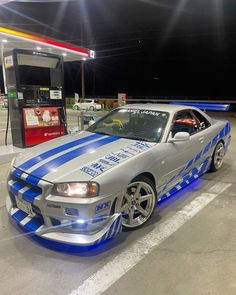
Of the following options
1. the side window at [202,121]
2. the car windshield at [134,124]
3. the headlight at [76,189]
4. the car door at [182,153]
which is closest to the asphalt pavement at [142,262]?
the car door at [182,153]

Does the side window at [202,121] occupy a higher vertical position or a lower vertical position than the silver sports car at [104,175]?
higher

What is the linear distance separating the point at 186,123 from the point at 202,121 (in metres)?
0.46

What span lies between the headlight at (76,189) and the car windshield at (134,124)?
1.28 metres

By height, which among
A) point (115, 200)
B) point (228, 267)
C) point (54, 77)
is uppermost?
point (54, 77)

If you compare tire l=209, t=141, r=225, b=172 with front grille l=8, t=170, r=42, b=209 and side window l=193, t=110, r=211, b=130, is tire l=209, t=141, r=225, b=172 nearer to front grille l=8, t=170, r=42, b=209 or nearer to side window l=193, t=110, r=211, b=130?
side window l=193, t=110, r=211, b=130

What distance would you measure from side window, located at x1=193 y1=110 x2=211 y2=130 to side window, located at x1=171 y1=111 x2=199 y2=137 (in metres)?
0.12

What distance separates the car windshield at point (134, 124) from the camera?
379 cm

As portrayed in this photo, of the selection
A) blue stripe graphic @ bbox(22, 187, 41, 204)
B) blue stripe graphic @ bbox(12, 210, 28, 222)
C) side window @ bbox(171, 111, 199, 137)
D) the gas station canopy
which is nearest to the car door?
side window @ bbox(171, 111, 199, 137)

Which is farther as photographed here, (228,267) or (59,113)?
(59,113)

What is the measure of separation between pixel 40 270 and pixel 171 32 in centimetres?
3334

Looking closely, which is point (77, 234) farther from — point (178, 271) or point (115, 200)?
point (178, 271)

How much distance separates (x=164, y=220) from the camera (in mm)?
3496

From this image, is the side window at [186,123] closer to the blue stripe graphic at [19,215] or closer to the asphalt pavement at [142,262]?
the asphalt pavement at [142,262]

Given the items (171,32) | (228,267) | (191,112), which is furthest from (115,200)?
(171,32)
